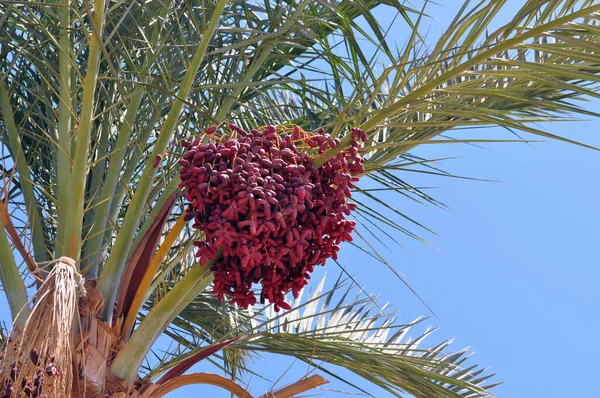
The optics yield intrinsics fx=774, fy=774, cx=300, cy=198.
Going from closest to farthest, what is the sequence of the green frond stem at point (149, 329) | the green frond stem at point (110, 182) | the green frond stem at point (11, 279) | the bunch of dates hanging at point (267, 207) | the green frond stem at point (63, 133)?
the bunch of dates hanging at point (267, 207)
the green frond stem at point (149, 329)
the green frond stem at point (11, 279)
the green frond stem at point (63, 133)
the green frond stem at point (110, 182)

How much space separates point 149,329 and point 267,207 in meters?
0.71

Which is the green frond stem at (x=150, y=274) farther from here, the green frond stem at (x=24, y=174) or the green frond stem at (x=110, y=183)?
the green frond stem at (x=24, y=174)

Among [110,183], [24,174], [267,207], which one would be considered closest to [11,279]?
[110,183]

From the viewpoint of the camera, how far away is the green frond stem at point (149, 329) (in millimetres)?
2113

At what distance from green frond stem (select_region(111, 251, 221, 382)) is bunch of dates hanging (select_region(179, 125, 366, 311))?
10.1 inches

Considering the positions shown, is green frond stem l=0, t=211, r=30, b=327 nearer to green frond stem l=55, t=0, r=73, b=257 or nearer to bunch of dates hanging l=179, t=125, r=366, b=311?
green frond stem l=55, t=0, r=73, b=257

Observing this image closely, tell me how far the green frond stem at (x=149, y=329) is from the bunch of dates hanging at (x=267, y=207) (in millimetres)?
256

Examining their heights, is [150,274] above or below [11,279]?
above

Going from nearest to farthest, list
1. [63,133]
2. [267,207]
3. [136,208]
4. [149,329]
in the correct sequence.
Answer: [267,207]
[149,329]
[136,208]
[63,133]

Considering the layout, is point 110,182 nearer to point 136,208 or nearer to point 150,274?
point 136,208

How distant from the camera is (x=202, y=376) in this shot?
236 cm

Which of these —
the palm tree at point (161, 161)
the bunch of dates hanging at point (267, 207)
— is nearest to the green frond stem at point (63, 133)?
the palm tree at point (161, 161)

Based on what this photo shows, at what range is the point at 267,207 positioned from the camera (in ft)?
5.53

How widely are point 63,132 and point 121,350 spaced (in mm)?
862
